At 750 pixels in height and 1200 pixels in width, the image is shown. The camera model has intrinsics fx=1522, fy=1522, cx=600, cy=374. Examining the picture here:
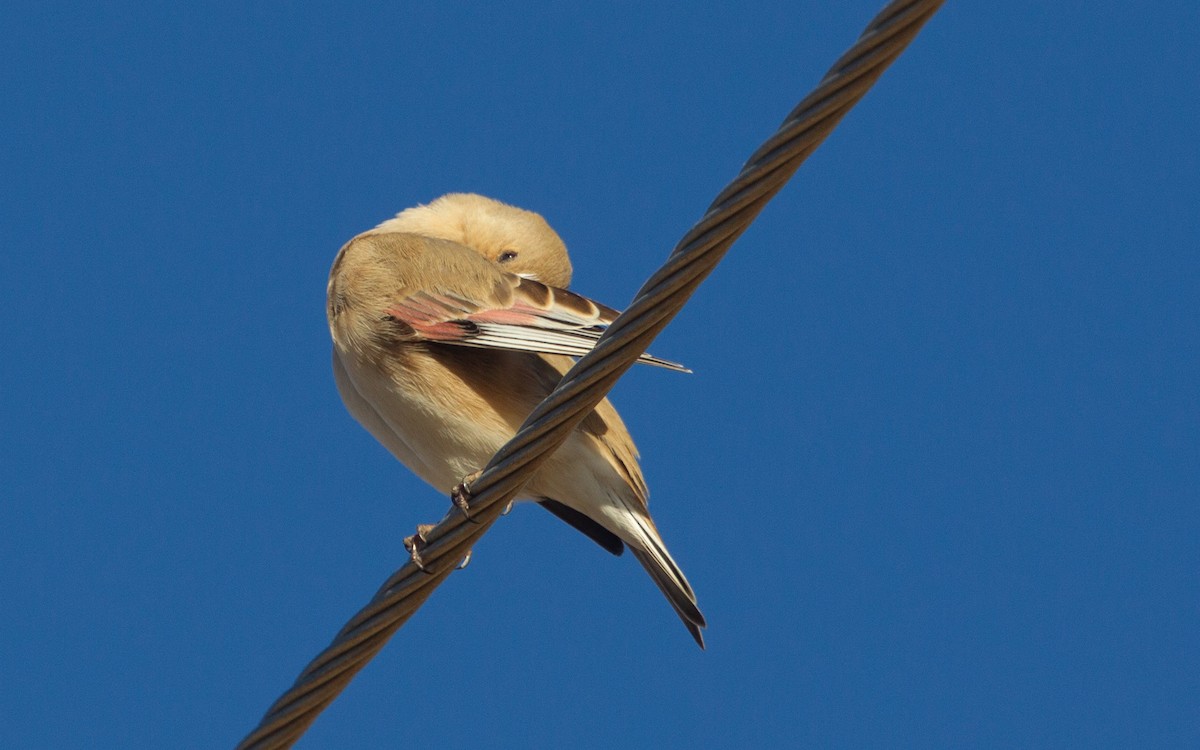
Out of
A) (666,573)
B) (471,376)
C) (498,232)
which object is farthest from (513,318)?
(498,232)

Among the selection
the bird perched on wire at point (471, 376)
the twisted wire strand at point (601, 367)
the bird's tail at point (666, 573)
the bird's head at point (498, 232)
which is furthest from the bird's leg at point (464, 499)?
the bird's head at point (498, 232)

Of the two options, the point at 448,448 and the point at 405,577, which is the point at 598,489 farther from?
the point at 405,577

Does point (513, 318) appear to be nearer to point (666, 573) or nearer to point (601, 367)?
point (666, 573)

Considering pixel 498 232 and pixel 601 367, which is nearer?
pixel 601 367

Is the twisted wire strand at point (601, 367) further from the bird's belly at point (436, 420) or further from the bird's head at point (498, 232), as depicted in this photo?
the bird's head at point (498, 232)

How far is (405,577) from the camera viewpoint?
507 cm

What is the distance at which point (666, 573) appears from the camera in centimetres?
711

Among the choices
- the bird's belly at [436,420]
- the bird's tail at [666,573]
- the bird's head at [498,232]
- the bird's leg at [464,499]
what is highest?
the bird's head at [498,232]

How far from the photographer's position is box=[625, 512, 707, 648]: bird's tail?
7.01 m

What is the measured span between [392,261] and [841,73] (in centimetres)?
385

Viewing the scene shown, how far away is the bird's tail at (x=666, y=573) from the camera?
23.0 feet

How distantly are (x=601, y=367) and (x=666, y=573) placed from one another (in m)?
2.86

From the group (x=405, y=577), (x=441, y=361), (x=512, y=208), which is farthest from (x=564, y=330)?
(x=512, y=208)

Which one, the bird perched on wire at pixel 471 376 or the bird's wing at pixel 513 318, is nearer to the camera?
the bird's wing at pixel 513 318
